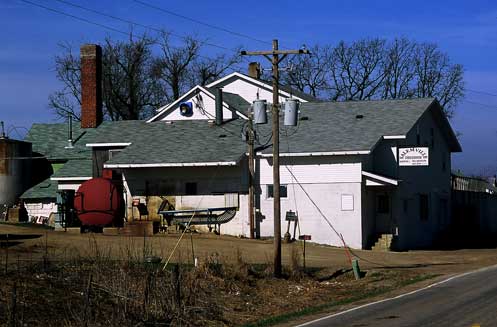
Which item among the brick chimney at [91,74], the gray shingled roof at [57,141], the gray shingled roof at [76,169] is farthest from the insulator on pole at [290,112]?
the brick chimney at [91,74]

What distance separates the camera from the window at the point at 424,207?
140 ft

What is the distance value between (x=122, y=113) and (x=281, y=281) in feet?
157

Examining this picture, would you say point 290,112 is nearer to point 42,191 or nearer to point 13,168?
point 42,191

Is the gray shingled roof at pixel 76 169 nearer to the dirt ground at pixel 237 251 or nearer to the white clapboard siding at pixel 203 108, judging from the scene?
the white clapboard siding at pixel 203 108

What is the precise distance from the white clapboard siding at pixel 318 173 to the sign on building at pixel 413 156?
7.11 feet

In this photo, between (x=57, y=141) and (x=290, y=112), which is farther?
(x=57, y=141)

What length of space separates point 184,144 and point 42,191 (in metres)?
10.6

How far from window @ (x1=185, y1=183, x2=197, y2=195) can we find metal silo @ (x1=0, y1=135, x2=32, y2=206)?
12.8 meters

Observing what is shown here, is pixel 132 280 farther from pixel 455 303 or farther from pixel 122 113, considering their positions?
pixel 122 113

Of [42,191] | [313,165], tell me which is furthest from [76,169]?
[313,165]

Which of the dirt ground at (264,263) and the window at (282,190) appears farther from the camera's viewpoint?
the window at (282,190)

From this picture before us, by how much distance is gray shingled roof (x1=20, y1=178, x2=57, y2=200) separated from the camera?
46.8 metres

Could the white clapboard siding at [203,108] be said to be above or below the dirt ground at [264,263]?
above

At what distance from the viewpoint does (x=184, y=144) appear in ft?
134
